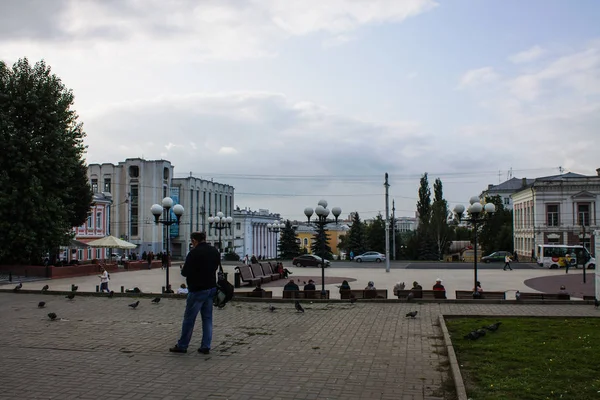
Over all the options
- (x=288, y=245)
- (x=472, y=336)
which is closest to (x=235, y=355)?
(x=472, y=336)

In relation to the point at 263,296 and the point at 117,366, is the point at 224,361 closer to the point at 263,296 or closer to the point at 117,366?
the point at 117,366

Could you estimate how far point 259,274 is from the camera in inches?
1128

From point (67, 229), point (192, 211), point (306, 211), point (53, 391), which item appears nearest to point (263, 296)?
point (306, 211)

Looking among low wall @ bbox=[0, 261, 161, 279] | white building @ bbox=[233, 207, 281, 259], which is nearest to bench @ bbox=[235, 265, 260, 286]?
low wall @ bbox=[0, 261, 161, 279]

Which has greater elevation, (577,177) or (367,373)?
(577,177)

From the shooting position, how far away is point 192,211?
239ft

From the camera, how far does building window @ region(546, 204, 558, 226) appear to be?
179 ft

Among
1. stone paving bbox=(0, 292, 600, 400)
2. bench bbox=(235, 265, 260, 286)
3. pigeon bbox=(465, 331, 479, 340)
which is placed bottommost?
bench bbox=(235, 265, 260, 286)

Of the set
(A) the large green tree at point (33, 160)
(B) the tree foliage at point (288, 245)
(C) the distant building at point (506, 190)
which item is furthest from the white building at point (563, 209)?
(A) the large green tree at point (33, 160)

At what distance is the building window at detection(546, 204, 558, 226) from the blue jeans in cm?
5326

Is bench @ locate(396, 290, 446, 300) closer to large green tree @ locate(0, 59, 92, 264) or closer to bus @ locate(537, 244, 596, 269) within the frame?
large green tree @ locate(0, 59, 92, 264)

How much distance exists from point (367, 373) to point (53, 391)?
12.6 ft

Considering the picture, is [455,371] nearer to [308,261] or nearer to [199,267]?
[199,267]

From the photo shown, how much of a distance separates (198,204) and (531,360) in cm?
6895
